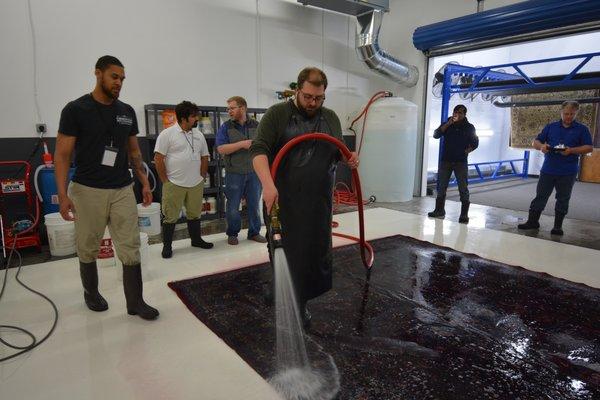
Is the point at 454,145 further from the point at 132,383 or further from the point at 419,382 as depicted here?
the point at 132,383

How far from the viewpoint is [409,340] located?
2.03m

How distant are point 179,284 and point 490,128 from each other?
386 inches

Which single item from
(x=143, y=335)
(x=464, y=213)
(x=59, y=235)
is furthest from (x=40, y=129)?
(x=464, y=213)

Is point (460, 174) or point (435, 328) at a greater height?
point (460, 174)

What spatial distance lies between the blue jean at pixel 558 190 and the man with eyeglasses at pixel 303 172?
11.2ft

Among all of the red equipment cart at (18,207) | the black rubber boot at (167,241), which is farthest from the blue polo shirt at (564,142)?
the red equipment cart at (18,207)

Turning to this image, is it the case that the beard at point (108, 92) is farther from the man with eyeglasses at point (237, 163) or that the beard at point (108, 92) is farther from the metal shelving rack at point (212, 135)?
the metal shelving rack at point (212, 135)

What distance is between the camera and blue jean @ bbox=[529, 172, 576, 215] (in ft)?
13.6

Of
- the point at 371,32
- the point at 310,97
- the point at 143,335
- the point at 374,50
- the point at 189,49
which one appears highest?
the point at 371,32

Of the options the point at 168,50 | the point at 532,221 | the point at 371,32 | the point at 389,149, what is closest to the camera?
the point at 532,221

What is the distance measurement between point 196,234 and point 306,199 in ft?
6.79

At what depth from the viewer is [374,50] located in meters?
5.84

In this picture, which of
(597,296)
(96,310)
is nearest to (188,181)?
(96,310)

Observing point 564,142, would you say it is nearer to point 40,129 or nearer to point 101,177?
point 101,177
